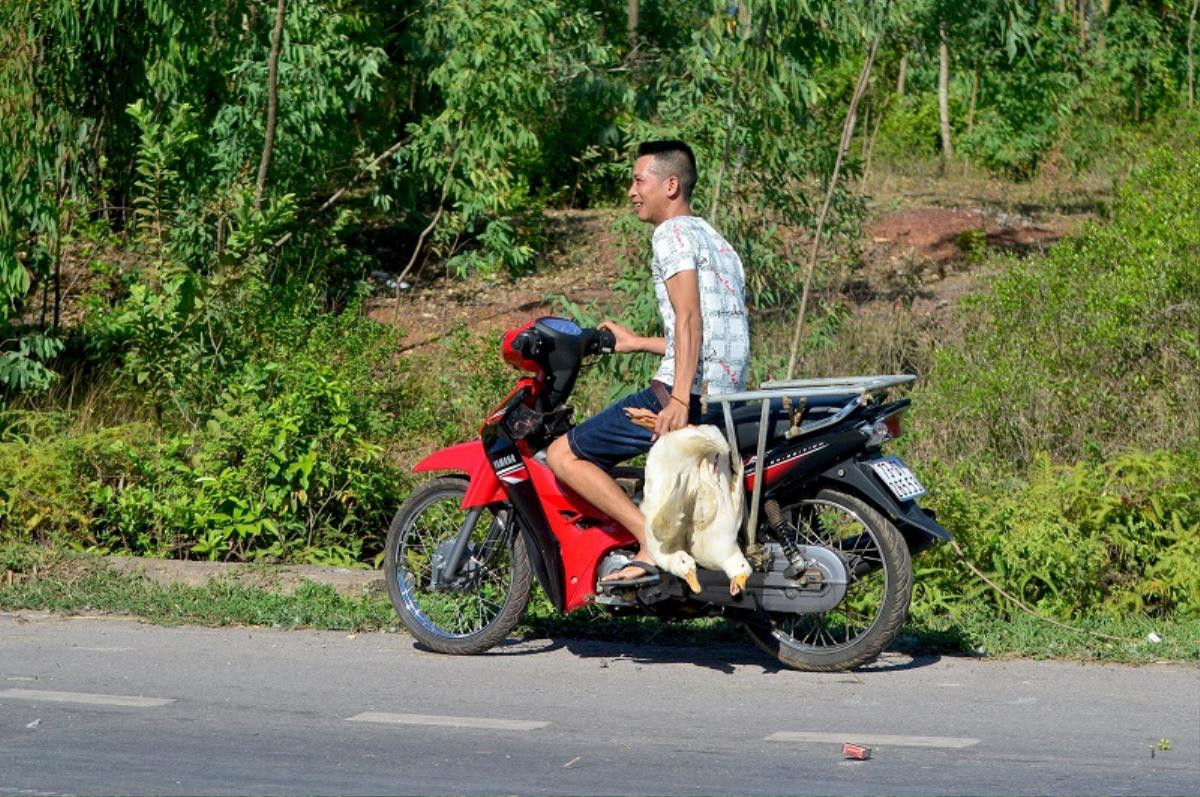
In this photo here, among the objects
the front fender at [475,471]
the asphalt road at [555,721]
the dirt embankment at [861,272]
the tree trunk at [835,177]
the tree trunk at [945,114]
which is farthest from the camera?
the tree trunk at [945,114]

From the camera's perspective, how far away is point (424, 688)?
7098mm

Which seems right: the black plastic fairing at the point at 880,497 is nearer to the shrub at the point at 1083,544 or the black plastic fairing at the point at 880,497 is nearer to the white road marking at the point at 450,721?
the shrub at the point at 1083,544

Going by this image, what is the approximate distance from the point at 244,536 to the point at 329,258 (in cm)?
579

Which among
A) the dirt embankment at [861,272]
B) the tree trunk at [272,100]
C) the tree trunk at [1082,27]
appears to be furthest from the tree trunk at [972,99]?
the tree trunk at [272,100]

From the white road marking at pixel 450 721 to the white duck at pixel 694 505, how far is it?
0.96 meters

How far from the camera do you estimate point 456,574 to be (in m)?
7.77

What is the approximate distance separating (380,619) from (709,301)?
2.38m

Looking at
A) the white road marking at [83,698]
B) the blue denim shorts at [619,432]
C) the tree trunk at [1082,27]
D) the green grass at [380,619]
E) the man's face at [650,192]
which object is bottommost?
the white road marking at [83,698]

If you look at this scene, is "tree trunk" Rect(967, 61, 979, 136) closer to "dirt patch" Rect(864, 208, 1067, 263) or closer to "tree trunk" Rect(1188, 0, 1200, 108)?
"tree trunk" Rect(1188, 0, 1200, 108)

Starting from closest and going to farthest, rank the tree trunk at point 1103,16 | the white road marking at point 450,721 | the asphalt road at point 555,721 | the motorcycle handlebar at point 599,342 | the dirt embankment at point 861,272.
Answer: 1. the asphalt road at point 555,721
2. the white road marking at point 450,721
3. the motorcycle handlebar at point 599,342
4. the dirt embankment at point 861,272
5. the tree trunk at point 1103,16

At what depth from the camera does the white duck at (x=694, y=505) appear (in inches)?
273

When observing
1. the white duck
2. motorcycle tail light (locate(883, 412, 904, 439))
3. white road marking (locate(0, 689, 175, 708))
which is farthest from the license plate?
white road marking (locate(0, 689, 175, 708))

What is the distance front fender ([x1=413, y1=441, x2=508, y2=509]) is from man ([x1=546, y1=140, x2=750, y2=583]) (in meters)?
0.41

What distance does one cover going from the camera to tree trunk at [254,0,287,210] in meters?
A: 13.3
